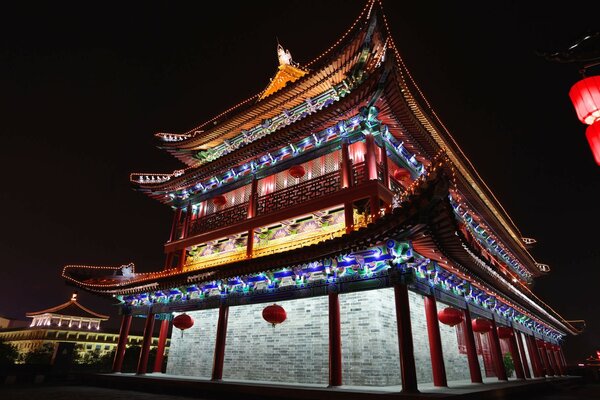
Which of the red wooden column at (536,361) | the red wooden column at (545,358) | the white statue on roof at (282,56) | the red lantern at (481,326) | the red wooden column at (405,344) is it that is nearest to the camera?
the red wooden column at (405,344)

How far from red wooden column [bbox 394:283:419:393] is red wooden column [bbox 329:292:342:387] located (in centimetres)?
173

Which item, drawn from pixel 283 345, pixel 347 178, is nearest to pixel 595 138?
pixel 347 178

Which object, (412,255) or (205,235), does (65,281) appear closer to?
(205,235)

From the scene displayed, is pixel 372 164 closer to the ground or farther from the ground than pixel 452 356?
farther from the ground

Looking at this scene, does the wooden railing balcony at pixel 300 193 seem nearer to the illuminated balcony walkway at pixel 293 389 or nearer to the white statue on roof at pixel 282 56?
the illuminated balcony walkway at pixel 293 389

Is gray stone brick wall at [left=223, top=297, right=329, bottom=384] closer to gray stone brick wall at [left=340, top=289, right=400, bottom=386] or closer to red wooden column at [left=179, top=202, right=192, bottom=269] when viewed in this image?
gray stone brick wall at [left=340, top=289, right=400, bottom=386]

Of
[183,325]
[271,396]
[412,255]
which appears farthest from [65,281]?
[412,255]

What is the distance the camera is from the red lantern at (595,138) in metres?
6.43

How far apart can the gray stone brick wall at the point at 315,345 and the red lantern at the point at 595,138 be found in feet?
20.4

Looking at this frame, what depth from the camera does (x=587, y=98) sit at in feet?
21.7

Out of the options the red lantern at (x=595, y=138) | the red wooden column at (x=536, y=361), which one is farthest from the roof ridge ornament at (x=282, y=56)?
the red wooden column at (x=536, y=361)

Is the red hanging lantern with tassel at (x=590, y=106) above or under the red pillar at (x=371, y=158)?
under

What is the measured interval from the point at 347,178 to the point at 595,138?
6.62 m

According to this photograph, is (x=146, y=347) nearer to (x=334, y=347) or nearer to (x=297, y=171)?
(x=334, y=347)
